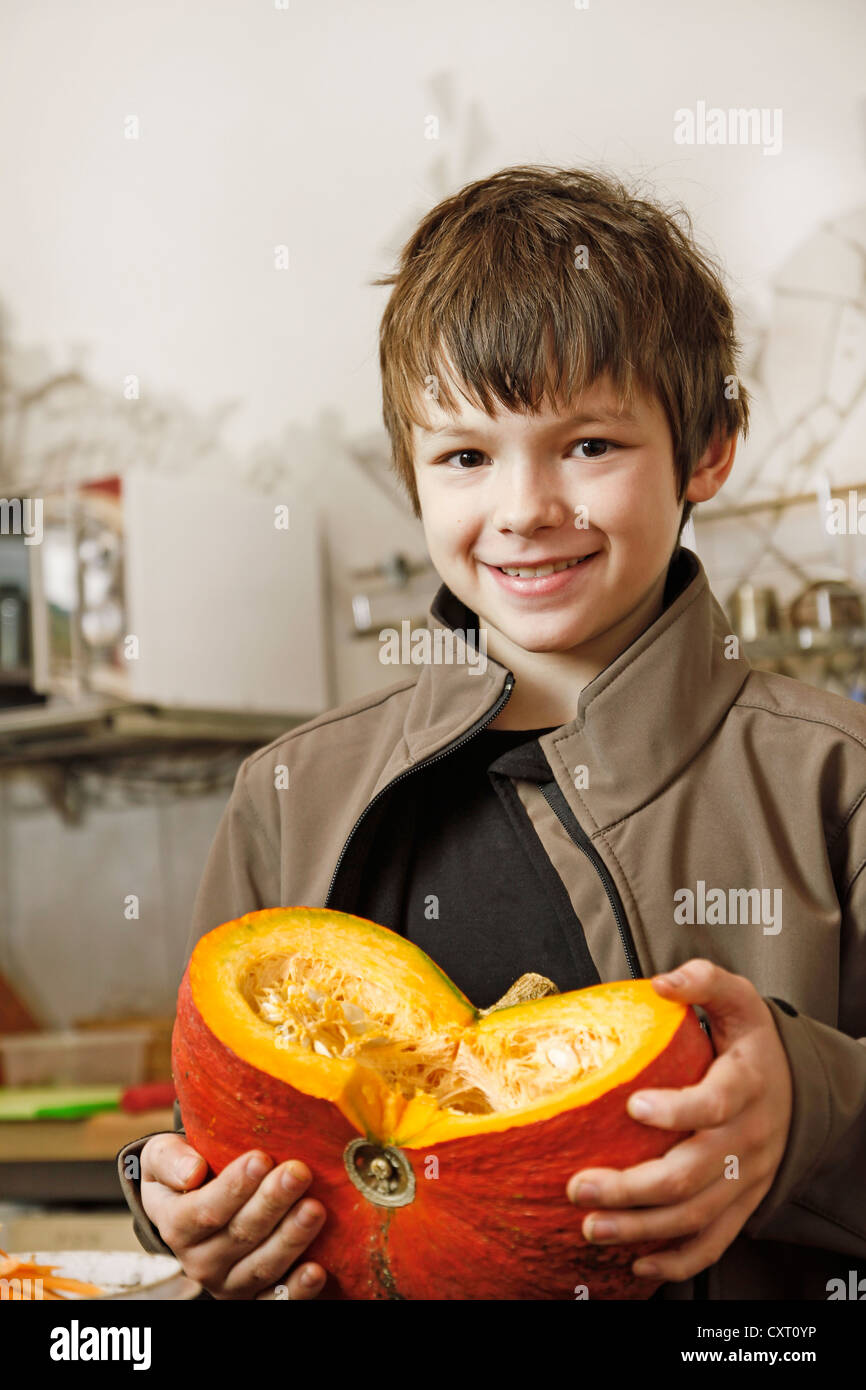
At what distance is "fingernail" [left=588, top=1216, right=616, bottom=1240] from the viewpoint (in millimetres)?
416

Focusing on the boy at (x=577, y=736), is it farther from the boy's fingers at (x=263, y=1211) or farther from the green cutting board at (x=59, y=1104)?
the green cutting board at (x=59, y=1104)

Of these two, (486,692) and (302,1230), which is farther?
(486,692)

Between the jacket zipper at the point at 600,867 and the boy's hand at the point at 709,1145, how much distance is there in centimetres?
13

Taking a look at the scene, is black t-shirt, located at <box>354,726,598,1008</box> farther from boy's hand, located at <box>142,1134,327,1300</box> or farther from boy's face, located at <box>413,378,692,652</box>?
boy's hand, located at <box>142,1134,327,1300</box>

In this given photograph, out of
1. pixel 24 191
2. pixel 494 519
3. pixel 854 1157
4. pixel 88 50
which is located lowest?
pixel 854 1157

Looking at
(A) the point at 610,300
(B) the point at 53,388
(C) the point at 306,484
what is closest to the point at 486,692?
(A) the point at 610,300

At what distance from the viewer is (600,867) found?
60 centimetres

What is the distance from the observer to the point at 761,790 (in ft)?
2.03

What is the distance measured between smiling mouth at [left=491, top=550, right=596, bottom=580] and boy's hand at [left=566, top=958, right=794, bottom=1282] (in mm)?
258

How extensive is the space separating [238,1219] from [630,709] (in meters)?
0.30

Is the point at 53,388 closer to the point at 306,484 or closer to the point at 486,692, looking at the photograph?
the point at 306,484

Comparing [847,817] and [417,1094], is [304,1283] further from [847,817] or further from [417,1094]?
[847,817]

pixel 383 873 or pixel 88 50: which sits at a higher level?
pixel 88 50

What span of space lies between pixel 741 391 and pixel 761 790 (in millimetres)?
272
